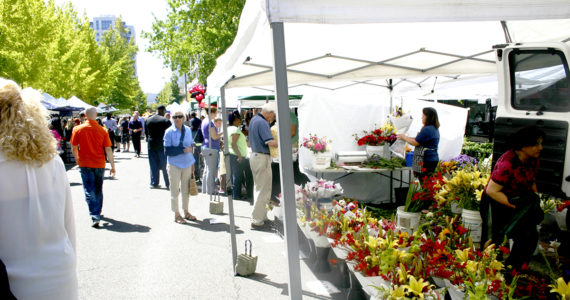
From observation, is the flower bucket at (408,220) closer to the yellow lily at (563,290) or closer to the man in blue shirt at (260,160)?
the yellow lily at (563,290)

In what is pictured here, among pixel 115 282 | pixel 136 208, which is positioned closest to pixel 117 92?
pixel 136 208

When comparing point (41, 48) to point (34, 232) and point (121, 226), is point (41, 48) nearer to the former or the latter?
point (121, 226)

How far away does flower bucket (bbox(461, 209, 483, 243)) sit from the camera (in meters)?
3.83

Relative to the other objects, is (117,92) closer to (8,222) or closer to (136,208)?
(136,208)

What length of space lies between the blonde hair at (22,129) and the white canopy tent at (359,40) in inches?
50.7

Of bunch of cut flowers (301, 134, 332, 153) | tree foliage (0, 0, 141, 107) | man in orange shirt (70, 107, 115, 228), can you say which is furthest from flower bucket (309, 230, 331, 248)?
tree foliage (0, 0, 141, 107)

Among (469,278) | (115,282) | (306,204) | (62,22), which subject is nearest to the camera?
(469,278)

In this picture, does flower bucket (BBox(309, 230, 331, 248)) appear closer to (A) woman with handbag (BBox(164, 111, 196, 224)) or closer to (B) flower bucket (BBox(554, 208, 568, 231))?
(B) flower bucket (BBox(554, 208, 568, 231))

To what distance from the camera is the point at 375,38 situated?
4484 millimetres

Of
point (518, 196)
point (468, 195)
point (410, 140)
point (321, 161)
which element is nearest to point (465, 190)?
point (468, 195)

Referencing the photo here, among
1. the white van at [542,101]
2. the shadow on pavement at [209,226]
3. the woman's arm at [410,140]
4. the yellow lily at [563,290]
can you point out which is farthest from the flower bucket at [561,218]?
the shadow on pavement at [209,226]

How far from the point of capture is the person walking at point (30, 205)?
215 cm

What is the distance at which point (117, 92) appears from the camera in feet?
167

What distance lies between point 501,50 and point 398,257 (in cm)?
214
